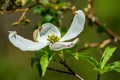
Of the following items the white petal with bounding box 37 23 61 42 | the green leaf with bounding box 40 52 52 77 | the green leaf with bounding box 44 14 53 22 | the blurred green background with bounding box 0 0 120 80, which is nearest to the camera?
the green leaf with bounding box 40 52 52 77

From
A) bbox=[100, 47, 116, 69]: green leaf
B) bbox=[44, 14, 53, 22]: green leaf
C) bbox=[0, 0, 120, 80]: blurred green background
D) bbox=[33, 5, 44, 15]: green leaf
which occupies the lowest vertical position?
bbox=[0, 0, 120, 80]: blurred green background

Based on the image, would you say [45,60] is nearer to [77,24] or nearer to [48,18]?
[77,24]

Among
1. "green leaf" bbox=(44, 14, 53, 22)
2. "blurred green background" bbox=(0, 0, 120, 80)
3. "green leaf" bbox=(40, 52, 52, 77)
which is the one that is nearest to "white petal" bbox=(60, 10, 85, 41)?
"green leaf" bbox=(40, 52, 52, 77)

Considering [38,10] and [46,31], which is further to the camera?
[38,10]

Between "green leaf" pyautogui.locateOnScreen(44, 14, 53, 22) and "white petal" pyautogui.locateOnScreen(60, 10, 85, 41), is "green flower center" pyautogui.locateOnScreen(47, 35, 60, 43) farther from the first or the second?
"green leaf" pyautogui.locateOnScreen(44, 14, 53, 22)

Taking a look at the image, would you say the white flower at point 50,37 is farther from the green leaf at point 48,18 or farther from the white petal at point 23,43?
the green leaf at point 48,18

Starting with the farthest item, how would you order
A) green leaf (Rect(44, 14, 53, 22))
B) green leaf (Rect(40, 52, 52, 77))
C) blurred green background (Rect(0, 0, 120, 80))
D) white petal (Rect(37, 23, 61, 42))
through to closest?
blurred green background (Rect(0, 0, 120, 80)), green leaf (Rect(44, 14, 53, 22)), white petal (Rect(37, 23, 61, 42)), green leaf (Rect(40, 52, 52, 77))

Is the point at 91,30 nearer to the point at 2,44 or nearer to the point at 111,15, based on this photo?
the point at 111,15

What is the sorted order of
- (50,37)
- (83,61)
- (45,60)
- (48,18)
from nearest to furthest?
(45,60) < (50,37) < (48,18) < (83,61)

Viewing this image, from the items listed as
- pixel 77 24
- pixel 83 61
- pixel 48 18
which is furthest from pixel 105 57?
pixel 83 61

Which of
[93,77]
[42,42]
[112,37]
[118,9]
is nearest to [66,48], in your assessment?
[42,42]
